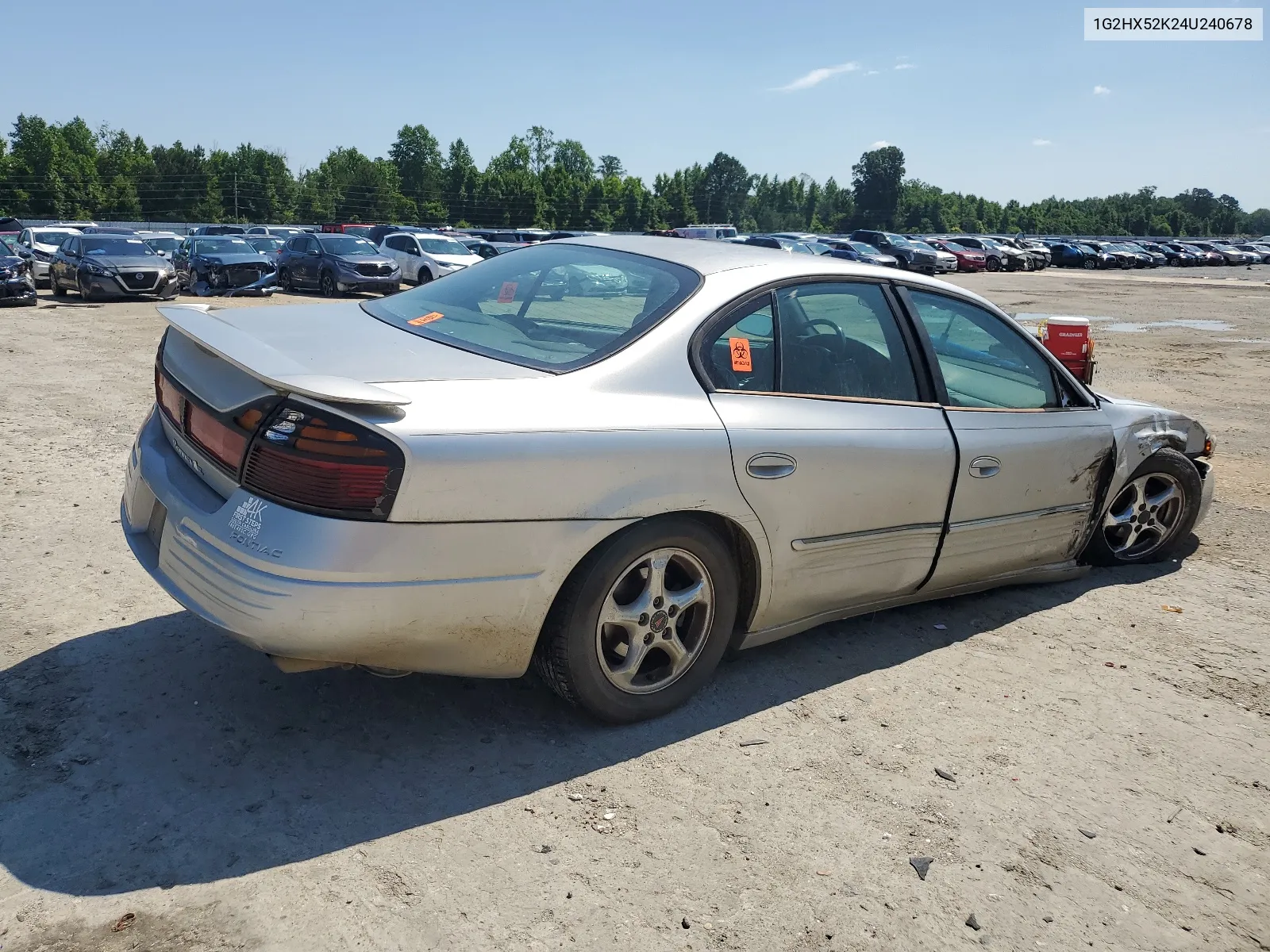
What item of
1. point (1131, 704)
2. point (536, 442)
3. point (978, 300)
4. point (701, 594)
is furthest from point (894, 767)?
point (978, 300)

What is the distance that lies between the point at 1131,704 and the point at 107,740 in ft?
11.7

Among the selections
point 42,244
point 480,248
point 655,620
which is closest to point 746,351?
point 655,620

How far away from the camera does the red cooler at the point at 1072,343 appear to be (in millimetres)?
7949

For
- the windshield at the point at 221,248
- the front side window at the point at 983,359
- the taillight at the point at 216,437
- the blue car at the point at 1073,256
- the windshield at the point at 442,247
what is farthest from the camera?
the blue car at the point at 1073,256

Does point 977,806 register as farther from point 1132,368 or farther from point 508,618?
point 1132,368

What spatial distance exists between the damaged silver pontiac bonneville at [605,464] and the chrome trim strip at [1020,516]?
0.05ft

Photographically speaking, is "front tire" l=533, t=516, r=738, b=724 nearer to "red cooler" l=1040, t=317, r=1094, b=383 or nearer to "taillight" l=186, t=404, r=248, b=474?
"taillight" l=186, t=404, r=248, b=474

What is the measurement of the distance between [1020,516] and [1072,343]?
4172mm

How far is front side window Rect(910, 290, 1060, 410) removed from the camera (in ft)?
14.2

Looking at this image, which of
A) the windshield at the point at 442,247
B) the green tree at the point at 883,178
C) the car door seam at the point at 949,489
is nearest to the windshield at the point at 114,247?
the windshield at the point at 442,247

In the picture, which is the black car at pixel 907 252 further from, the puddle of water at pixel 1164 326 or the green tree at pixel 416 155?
the green tree at pixel 416 155

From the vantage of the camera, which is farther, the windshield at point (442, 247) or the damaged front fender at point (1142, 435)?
the windshield at point (442, 247)

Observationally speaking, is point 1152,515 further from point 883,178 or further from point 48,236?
point 883,178

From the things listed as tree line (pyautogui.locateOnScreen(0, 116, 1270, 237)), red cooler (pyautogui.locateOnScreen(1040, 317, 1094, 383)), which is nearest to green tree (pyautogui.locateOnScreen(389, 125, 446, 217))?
tree line (pyautogui.locateOnScreen(0, 116, 1270, 237))
